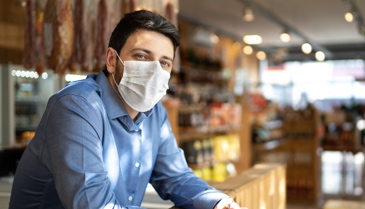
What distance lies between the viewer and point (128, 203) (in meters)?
1.90

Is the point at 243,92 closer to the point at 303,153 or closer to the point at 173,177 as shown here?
the point at 303,153

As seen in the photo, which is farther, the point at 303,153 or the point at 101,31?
the point at 303,153

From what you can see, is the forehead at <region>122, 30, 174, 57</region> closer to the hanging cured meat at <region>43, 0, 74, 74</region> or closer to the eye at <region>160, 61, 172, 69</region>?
the eye at <region>160, 61, 172, 69</region>

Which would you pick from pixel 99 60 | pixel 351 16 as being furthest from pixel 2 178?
pixel 351 16

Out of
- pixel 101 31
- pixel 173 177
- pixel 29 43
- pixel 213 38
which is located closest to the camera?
pixel 173 177

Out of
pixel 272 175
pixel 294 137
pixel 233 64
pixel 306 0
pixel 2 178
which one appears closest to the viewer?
pixel 272 175

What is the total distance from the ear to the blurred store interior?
2.26 feet

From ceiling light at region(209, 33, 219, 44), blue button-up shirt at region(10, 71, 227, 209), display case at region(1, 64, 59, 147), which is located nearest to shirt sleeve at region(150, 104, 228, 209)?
blue button-up shirt at region(10, 71, 227, 209)

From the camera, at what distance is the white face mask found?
1.87 meters

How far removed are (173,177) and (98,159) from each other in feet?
1.95

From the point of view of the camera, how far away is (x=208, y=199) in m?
1.90

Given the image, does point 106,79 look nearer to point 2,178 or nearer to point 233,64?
point 2,178

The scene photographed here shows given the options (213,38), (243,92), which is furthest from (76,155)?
(213,38)

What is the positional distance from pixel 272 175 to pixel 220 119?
558 centimetres
